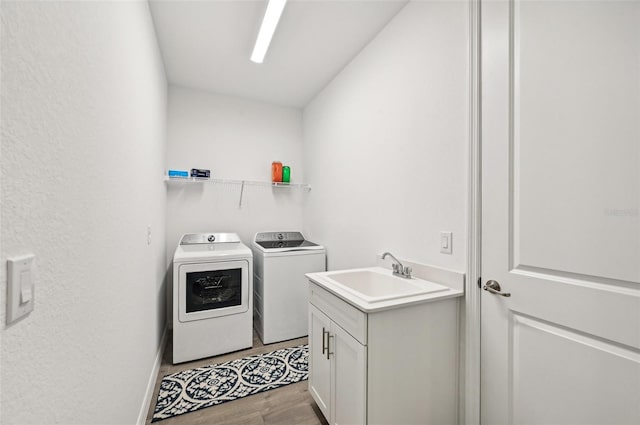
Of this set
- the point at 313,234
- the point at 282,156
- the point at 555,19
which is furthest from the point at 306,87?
the point at 555,19

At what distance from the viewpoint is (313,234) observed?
3.35 m

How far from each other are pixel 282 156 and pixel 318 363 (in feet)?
8.68

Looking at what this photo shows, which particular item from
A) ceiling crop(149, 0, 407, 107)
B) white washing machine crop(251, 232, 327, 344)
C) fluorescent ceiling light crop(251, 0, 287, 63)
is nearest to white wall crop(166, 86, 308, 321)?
ceiling crop(149, 0, 407, 107)

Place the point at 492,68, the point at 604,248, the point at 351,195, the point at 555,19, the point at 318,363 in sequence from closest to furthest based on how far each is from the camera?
1. the point at 604,248
2. the point at 555,19
3. the point at 492,68
4. the point at 318,363
5. the point at 351,195

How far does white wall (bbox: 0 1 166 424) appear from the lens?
1.69 feet

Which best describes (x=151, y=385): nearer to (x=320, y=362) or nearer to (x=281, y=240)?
(x=320, y=362)

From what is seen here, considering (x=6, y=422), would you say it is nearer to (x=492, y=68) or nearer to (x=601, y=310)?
(x=601, y=310)

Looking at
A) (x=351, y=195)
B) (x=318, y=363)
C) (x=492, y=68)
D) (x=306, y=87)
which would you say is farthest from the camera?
(x=306, y=87)

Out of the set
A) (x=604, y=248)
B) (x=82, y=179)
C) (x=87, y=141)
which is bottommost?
(x=604, y=248)

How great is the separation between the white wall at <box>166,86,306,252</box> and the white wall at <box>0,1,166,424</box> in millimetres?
1726

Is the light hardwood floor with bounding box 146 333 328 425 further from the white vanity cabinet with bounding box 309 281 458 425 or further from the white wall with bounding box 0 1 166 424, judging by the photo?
the white wall with bounding box 0 1 166 424

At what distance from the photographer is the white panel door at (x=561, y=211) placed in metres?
0.95

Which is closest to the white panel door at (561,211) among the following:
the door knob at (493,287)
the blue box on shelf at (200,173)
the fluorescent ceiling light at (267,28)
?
the door knob at (493,287)

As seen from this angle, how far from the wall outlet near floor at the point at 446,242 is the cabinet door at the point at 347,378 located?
0.75m
